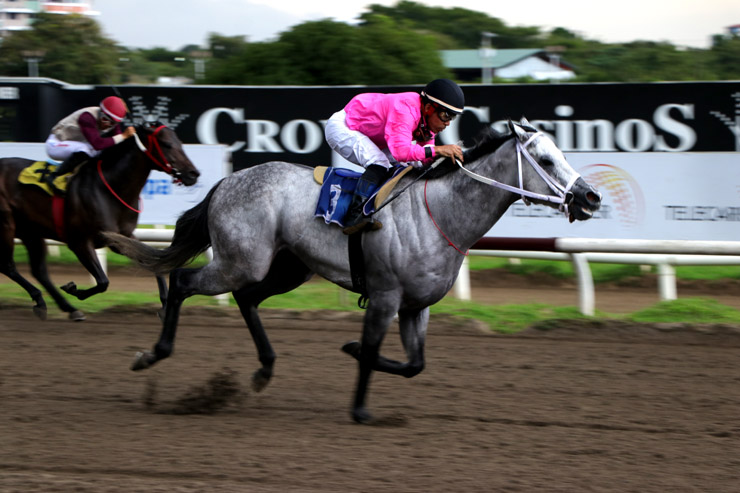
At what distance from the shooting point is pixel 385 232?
4.93 m

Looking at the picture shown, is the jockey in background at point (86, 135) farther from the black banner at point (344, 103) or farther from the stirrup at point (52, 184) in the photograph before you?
the black banner at point (344, 103)

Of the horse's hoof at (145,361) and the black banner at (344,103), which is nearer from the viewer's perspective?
the horse's hoof at (145,361)

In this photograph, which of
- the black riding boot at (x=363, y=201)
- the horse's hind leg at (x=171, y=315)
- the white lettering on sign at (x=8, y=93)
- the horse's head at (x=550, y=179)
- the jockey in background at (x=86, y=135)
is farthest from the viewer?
the white lettering on sign at (x=8, y=93)

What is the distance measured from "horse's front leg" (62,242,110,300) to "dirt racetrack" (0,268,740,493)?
32cm

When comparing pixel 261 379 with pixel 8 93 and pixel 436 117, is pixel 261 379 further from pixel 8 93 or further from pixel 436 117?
pixel 8 93

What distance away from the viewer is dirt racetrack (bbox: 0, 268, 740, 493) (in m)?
4.00

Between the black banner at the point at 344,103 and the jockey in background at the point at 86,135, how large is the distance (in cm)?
219

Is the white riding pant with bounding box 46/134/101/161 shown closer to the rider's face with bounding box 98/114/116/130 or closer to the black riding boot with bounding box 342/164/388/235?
the rider's face with bounding box 98/114/116/130

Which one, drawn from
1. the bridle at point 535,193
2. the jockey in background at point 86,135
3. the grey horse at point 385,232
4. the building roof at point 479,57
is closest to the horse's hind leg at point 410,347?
the grey horse at point 385,232

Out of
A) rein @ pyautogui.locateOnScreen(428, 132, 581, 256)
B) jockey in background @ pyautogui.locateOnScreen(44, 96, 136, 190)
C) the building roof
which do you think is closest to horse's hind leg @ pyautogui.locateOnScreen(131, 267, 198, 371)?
rein @ pyautogui.locateOnScreen(428, 132, 581, 256)

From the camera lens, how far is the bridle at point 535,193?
4.66 metres

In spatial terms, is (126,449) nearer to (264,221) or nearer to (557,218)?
(264,221)

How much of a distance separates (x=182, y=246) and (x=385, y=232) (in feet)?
5.00

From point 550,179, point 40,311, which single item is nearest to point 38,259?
point 40,311
